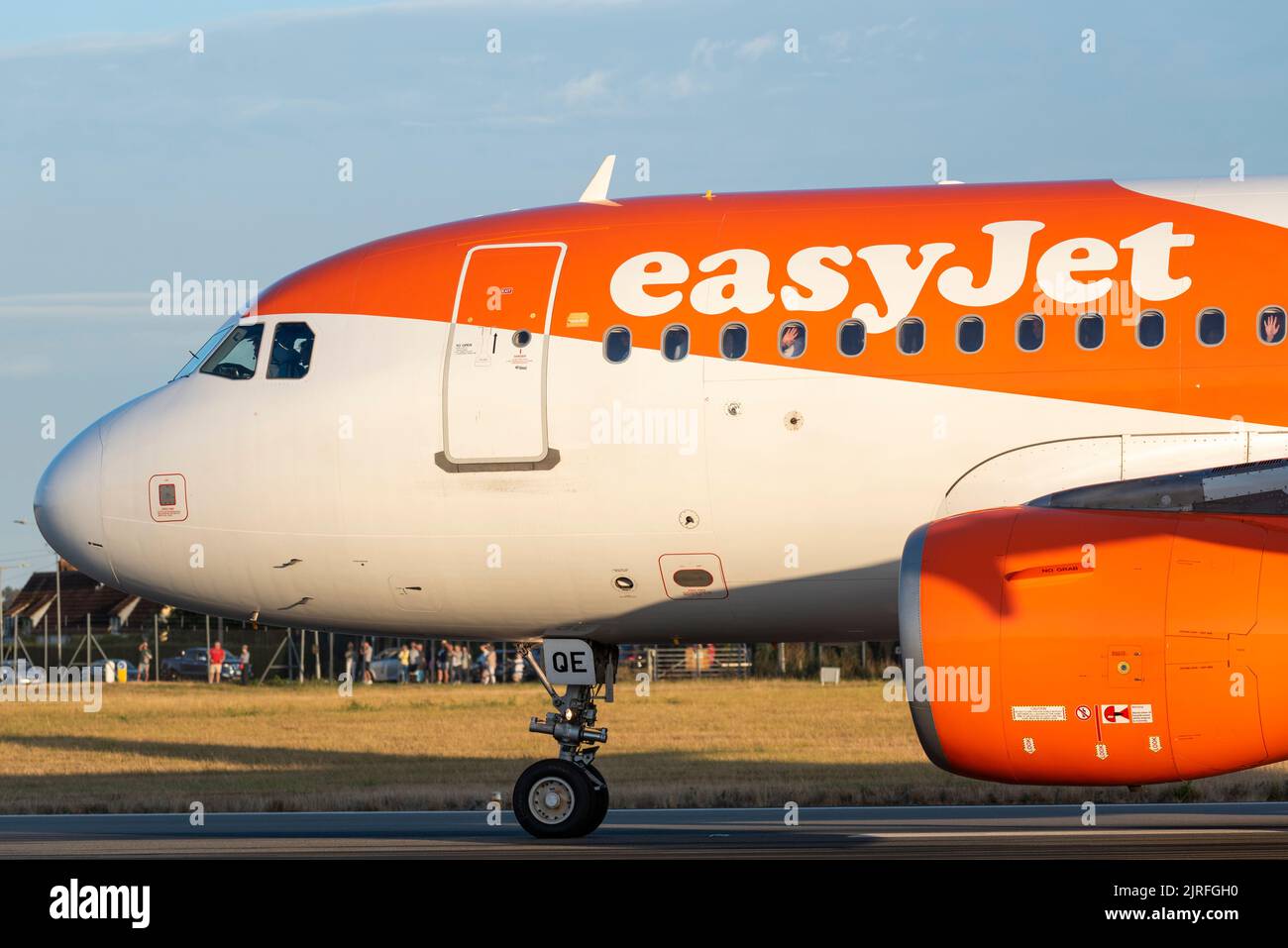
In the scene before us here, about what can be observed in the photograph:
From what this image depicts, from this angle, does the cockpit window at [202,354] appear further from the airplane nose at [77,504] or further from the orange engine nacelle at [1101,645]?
the orange engine nacelle at [1101,645]

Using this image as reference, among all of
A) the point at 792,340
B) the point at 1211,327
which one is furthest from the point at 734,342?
the point at 1211,327

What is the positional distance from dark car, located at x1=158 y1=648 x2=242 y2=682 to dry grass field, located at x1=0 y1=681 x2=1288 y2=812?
63.5 feet

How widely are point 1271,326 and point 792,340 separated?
3.18 meters

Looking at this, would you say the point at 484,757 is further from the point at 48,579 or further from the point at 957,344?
the point at 48,579

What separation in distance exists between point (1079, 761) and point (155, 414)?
7631 millimetres

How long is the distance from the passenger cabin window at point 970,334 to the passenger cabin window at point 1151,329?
1028mm

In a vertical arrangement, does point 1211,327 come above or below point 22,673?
above

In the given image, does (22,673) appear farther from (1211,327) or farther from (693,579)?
(1211,327)

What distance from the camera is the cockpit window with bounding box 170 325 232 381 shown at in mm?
14234

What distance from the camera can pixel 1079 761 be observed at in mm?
10305

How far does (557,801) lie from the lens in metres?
13.8

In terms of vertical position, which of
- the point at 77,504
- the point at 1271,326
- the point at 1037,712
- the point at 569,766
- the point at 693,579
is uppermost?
the point at 1271,326

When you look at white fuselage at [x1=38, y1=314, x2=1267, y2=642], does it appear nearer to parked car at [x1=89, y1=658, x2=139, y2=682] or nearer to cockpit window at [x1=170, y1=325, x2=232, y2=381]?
cockpit window at [x1=170, y1=325, x2=232, y2=381]
